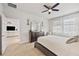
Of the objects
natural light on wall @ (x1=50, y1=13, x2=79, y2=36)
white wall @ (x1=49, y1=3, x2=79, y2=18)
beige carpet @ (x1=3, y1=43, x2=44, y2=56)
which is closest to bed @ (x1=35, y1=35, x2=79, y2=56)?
beige carpet @ (x1=3, y1=43, x2=44, y2=56)

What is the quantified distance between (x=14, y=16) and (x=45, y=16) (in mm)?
2096

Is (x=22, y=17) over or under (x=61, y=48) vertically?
over

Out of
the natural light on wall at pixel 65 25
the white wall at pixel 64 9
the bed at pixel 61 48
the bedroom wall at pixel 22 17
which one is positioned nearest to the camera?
the bed at pixel 61 48

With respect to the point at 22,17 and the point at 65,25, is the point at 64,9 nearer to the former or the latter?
the point at 65,25

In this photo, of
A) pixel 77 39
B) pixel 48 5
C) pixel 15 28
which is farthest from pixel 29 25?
pixel 77 39

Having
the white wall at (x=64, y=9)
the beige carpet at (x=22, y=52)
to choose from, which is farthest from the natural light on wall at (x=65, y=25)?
the beige carpet at (x=22, y=52)

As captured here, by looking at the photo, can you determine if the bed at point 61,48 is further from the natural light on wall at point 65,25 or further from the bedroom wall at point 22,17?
the bedroom wall at point 22,17

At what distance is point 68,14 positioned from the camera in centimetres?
356

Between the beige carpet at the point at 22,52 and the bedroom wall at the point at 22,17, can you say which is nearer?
the beige carpet at the point at 22,52

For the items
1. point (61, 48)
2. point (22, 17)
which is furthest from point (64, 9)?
point (22, 17)

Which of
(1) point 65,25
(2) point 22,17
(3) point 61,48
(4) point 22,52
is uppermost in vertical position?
(2) point 22,17

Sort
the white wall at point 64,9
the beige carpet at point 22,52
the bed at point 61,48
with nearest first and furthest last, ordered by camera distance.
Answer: the bed at point 61,48
the beige carpet at point 22,52
the white wall at point 64,9

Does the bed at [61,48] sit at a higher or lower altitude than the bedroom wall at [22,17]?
lower

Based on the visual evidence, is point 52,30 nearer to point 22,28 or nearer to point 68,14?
point 68,14
